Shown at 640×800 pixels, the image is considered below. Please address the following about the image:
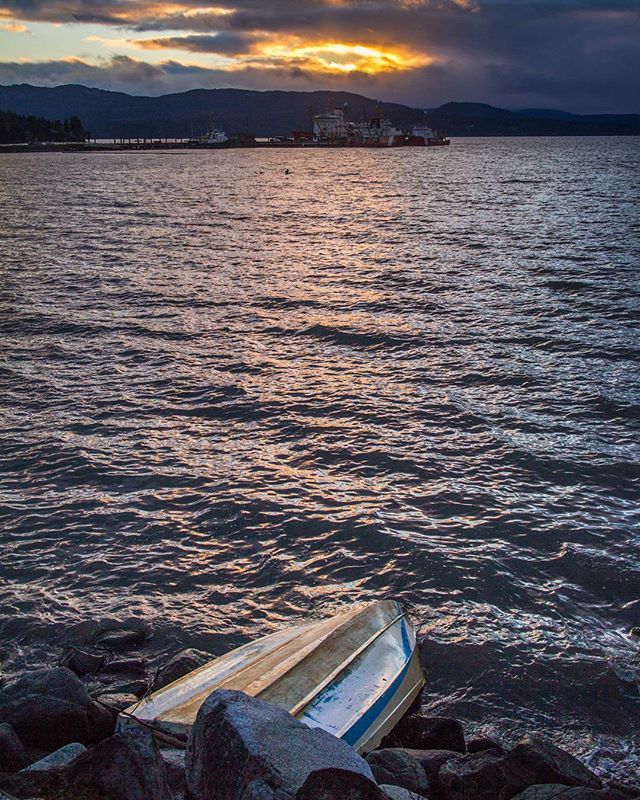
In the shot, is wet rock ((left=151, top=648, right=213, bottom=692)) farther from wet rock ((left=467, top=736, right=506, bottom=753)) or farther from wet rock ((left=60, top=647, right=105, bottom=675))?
wet rock ((left=467, top=736, right=506, bottom=753))

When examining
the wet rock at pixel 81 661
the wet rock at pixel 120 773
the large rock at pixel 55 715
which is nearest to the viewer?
the wet rock at pixel 120 773

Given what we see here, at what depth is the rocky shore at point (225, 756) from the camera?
16.8ft

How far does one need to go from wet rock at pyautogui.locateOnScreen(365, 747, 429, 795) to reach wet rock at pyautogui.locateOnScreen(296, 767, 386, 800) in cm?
192

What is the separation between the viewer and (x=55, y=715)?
23.8 ft

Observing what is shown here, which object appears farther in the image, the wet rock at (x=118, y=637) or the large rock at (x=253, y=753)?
the wet rock at (x=118, y=637)

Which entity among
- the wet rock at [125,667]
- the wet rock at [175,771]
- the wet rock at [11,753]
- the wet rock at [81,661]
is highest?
the wet rock at [175,771]

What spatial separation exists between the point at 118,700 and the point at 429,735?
3.38 meters

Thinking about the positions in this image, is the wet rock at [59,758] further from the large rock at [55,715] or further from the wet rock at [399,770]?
the wet rock at [399,770]

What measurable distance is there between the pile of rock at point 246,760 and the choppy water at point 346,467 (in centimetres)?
148

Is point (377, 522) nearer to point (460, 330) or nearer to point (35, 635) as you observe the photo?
point (35, 635)

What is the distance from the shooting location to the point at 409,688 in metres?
8.52

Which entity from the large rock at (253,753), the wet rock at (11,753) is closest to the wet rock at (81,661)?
the wet rock at (11,753)

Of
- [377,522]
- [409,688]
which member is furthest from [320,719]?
[377,522]

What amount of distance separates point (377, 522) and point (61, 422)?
337 inches
